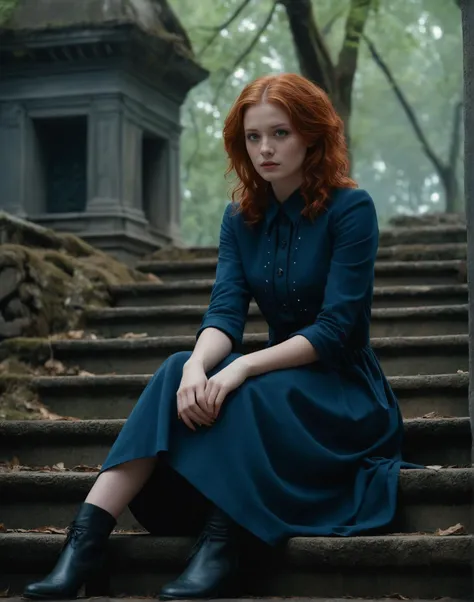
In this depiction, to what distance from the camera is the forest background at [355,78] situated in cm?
1217

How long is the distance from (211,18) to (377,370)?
15.2m

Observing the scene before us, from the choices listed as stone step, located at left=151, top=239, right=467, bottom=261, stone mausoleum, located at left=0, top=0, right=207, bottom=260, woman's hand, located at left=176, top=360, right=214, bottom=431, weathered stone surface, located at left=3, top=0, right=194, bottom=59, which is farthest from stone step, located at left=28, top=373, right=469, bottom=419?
weathered stone surface, located at left=3, top=0, right=194, bottom=59

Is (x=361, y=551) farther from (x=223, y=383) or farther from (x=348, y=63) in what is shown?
(x=348, y=63)

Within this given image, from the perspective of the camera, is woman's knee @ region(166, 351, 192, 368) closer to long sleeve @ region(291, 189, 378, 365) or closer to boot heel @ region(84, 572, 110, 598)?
long sleeve @ region(291, 189, 378, 365)

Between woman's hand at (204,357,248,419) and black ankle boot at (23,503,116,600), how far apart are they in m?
0.46

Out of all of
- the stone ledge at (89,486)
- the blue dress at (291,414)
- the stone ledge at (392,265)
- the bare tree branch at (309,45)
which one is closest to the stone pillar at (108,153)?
the stone ledge at (392,265)

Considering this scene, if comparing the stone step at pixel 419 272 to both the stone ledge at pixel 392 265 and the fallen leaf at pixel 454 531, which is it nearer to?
the stone ledge at pixel 392 265

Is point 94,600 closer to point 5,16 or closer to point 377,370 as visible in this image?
point 377,370

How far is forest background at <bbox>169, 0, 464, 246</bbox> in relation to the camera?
1217cm

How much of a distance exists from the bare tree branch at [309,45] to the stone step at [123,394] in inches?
272

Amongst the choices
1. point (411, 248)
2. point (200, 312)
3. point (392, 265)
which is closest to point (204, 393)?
point (200, 312)

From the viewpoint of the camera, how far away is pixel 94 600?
9.79 feet

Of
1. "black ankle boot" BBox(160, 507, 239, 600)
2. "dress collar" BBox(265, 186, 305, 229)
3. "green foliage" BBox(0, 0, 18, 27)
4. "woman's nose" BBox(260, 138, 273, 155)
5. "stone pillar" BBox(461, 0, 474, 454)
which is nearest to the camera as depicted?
"black ankle boot" BBox(160, 507, 239, 600)

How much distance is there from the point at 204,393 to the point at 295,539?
527mm
